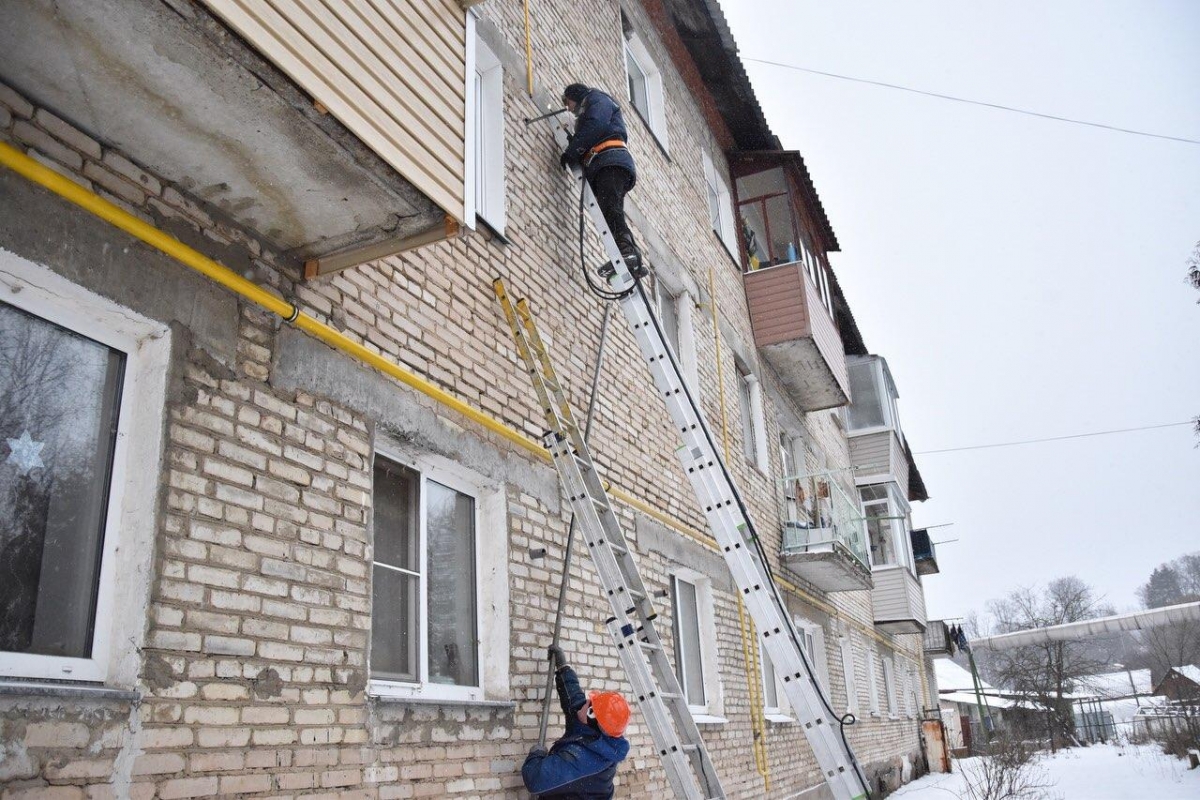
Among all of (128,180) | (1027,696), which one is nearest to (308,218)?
(128,180)

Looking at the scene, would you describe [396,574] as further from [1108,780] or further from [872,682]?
[1108,780]

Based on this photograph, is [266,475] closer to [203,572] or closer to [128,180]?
[203,572]

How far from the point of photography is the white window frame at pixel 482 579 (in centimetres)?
444

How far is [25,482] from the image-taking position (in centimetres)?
286

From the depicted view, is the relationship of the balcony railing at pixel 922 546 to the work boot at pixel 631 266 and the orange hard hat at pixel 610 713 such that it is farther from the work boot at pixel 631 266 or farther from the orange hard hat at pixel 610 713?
the orange hard hat at pixel 610 713

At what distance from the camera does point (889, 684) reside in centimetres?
1811

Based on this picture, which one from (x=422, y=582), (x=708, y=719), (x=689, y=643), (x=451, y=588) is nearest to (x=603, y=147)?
(x=451, y=588)

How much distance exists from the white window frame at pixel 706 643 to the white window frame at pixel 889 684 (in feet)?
36.6

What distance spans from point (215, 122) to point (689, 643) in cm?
601

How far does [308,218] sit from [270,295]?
1.17ft

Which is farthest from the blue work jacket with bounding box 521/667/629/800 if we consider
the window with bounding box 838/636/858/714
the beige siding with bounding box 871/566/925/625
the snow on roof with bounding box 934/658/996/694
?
the snow on roof with bounding box 934/658/996/694

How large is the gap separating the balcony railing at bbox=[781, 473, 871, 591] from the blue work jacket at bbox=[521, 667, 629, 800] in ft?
23.4

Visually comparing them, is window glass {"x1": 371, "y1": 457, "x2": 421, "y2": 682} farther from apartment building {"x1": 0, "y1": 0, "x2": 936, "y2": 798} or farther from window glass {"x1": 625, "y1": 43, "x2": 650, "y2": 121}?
window glass {"x1": 625, "y1": 43, "x2": 650, "y2": 121}

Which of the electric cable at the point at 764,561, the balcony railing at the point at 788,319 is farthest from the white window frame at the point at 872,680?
the electric cable at the point at 764,561
